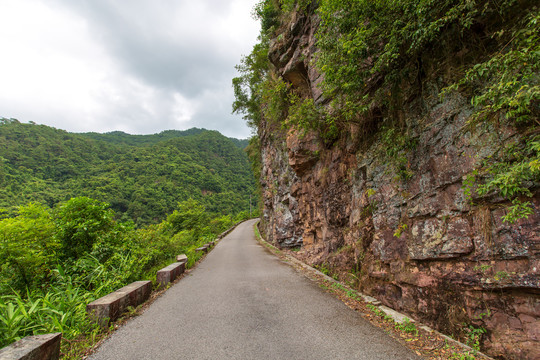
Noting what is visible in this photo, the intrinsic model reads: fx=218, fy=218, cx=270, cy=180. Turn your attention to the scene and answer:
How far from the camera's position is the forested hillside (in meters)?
32.1

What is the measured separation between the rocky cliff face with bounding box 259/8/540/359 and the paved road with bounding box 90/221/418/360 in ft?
3.41

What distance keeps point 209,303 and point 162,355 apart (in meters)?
1.99

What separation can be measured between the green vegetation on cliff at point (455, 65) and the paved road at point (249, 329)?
2.64 metres

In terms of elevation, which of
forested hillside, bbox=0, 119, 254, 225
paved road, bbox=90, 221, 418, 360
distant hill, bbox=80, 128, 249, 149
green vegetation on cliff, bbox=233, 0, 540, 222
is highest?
distant hill, bbox=80, 128, 249, 149

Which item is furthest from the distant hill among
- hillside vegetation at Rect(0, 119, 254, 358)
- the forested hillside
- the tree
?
the tree

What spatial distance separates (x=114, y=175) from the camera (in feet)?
130

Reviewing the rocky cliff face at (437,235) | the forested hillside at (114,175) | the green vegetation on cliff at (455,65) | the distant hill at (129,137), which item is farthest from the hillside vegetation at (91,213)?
the green vegetation on cliff at (455,65)

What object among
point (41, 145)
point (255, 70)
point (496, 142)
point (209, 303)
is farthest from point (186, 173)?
point (496, 142)

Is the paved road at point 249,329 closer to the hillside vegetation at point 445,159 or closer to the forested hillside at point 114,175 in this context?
the hillside vegetation at point 445,159

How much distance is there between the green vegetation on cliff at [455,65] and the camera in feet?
8.39

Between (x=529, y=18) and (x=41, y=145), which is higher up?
(x=41, y=145)

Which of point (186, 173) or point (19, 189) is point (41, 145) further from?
point (186, 173)

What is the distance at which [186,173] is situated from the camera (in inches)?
1886

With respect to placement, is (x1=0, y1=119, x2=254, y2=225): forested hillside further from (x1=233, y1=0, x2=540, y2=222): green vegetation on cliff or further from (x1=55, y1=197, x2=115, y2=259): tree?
(x1=233, y1=0, x2=540, y2=222): green vegetation on cliff
